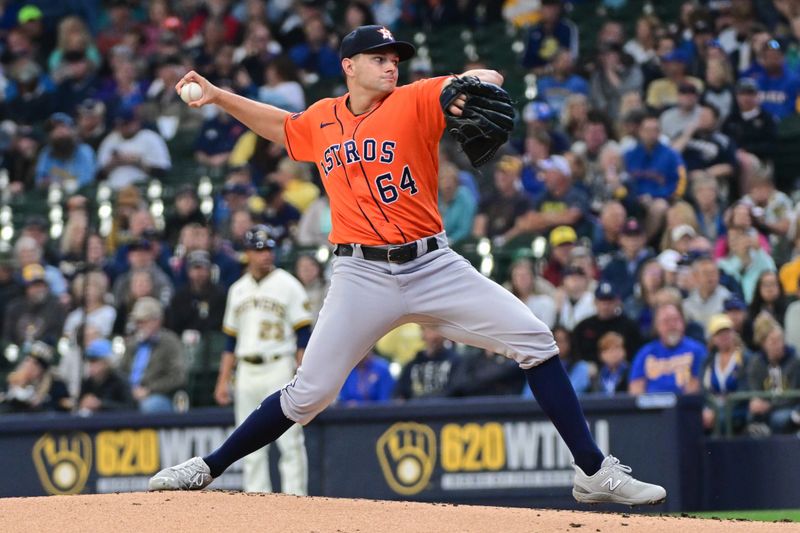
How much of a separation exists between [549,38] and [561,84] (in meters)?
0.81

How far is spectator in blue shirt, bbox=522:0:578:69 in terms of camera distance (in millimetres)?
14547

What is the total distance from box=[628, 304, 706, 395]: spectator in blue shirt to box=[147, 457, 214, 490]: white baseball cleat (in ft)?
15.0

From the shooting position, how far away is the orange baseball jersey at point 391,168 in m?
5.55

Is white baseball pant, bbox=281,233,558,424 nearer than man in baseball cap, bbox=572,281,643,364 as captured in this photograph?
Yes

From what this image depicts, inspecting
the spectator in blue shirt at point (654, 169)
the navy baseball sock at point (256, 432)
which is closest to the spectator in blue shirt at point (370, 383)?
the spectator in blue shirt at point (654, 169)


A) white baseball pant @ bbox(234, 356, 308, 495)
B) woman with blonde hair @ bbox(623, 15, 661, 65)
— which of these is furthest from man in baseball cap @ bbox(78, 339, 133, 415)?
woman with blonde hair @ bbox(623, 15, 661, 65)

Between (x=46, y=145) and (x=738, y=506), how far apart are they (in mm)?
8722

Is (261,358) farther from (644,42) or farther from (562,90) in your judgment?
(644,42)

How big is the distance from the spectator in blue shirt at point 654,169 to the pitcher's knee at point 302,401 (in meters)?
6.66

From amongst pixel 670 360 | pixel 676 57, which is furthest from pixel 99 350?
pixel 676 57

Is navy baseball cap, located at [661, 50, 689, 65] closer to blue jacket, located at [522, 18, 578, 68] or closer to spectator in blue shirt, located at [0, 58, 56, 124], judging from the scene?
blue jacket, located at [522, 18, 578, 68]

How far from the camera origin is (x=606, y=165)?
12328mm

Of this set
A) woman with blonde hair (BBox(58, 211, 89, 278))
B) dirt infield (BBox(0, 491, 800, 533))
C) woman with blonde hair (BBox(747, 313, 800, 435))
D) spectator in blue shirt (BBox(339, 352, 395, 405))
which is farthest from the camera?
woman with blonde hair (BBox(58, 211, 89, 278))

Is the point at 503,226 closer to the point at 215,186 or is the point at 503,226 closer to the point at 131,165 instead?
the point at 215,186
